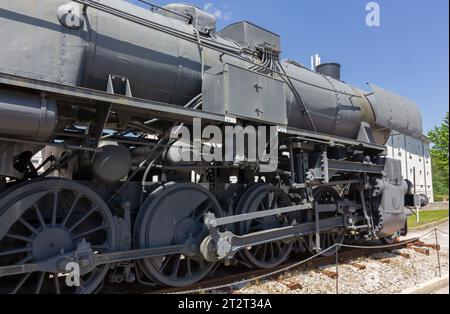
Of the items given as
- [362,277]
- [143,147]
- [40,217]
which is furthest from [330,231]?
[40,217]

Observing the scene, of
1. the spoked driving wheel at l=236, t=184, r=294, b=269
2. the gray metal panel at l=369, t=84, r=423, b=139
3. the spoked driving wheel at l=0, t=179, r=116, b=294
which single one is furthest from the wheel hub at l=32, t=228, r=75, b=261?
the gray metal panel at l=369, t=84, r=423, b=139

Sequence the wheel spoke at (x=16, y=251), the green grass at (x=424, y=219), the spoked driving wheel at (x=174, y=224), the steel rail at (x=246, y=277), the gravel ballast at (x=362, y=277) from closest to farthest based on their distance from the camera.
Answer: the wheel spoke at (x=16, y=251)
the spoked driving wheel at (x=174, y=224)
the steel rail at (x=246, y=277)
the gravel ballast at (x=362, y=277)
the green grass at (x=424, y=219)

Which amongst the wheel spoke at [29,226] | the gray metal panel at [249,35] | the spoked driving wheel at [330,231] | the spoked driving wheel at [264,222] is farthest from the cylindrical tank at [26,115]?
the spoked driving wheel at [330,231]

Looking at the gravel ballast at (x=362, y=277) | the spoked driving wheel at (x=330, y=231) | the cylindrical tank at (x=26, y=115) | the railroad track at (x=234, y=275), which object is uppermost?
the cylindrical tank at (x=26, y=115)

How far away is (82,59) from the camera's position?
3992mm

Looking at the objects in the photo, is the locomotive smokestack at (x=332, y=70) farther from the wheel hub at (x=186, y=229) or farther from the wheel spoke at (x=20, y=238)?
the wheel spoke at (x=20, y=238)

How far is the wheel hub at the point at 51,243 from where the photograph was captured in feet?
12.5

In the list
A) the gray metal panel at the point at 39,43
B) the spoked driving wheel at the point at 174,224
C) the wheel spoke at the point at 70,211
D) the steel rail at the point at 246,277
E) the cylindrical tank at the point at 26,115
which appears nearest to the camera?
the cylindrical tank at the point at 26,115

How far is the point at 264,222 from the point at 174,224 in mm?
1885

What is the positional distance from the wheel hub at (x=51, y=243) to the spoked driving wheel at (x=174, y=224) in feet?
2.83

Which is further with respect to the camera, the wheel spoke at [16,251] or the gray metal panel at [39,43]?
the wheel spoke at [16,251]

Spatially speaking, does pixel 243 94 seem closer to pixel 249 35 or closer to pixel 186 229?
pixel 249 35
